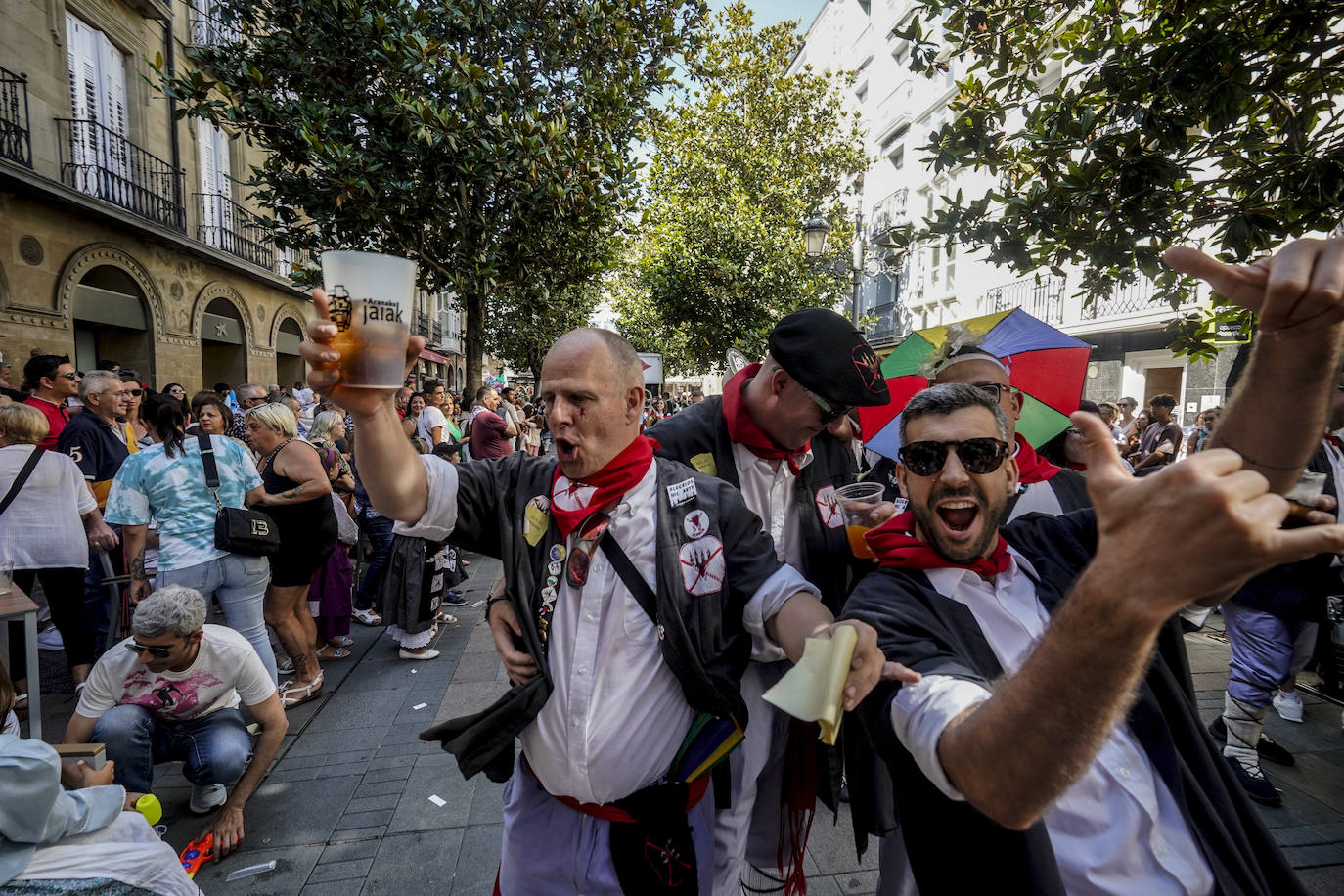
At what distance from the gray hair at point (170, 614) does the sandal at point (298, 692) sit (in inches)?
68.7

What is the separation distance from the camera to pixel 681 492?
1823 mm

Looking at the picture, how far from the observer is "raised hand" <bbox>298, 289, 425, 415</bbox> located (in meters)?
1.35

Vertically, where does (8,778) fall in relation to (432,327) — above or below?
below

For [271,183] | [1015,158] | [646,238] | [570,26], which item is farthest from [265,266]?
[1015,158]

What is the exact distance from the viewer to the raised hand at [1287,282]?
1.28 meters

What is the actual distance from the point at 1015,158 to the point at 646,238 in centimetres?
1706

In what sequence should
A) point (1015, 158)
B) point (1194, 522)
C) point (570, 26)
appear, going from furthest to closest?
point (570, 26)
point (1015, 158)
point (1194, 522)

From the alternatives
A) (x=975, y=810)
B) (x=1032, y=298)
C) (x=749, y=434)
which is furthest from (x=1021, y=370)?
(x=1032, y=298)

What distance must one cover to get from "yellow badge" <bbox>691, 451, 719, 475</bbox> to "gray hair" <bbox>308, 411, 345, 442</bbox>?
182 inches

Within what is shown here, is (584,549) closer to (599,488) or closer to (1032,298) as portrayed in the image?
(599,488)

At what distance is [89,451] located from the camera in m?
5.60

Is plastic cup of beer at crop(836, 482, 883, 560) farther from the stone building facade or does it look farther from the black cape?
the stone building facade

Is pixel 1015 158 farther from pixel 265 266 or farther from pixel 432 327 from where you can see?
pixel 432 327

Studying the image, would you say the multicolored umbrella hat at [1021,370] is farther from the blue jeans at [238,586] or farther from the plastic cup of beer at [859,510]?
the blue jeans at [238,586]
